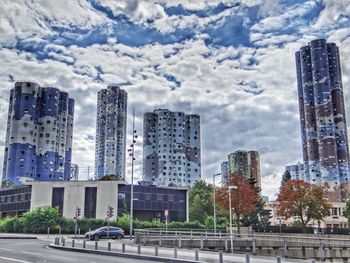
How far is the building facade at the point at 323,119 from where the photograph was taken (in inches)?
6097

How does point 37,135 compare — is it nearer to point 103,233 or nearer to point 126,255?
point 103,233

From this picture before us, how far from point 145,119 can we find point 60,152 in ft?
131

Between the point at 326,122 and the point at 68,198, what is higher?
the point at 326,122

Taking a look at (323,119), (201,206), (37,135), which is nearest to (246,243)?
(201,206)

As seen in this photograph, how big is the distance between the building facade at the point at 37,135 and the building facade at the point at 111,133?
23.7 metres

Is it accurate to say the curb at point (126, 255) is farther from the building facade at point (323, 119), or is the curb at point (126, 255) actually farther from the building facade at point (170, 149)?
the building facade at point (170, 149)

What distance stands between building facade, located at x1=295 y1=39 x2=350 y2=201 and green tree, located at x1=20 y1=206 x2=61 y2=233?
117 metres

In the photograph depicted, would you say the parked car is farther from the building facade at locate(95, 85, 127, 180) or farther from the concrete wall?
the building facade at locate(95, 85, 127, 180)

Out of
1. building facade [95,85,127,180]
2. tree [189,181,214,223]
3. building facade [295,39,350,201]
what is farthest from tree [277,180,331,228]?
building facade [95,85,127,180]

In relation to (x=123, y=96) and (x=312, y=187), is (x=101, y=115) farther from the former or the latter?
(x=312, y=187)

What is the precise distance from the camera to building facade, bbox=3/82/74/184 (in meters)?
144

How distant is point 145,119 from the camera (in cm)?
18275

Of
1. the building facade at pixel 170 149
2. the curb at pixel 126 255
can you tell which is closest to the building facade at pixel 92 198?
the curb at pixel 126 255

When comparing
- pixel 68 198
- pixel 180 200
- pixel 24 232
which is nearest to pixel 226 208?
pixel 180 200
